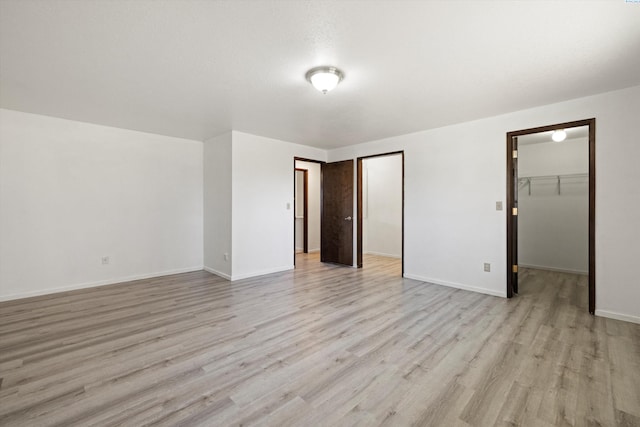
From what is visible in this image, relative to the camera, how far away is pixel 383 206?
7.20 metres

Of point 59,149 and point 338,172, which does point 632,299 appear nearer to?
point 338,172

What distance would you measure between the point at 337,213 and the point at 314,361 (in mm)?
3964

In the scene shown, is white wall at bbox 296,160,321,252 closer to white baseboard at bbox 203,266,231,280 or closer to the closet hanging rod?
white baseboard at bbox 203,266,231,280

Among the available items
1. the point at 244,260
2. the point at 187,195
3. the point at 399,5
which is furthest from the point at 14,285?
the point at 399,5

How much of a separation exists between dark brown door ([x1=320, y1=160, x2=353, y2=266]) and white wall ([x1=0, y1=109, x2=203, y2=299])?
2.54 meters

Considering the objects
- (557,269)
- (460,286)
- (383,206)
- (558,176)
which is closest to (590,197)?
(460,286)

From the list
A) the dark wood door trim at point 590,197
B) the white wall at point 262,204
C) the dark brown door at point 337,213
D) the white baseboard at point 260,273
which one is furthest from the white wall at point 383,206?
the dark wood door trim at point 590,197

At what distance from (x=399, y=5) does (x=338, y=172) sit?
4191mm

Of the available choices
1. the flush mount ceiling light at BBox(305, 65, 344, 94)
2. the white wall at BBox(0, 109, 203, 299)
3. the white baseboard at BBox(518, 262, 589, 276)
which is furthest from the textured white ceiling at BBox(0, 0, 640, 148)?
the white baseboard at BBox(518, 262, 589, 276)

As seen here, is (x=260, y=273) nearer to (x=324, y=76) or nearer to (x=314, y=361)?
(x=314, y=361)

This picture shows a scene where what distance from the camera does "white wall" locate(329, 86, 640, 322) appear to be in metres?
3.02

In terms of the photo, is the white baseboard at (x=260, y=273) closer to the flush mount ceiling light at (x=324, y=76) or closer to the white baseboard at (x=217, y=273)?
the white baseboard at (x=217, y=273)

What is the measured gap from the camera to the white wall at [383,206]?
22.6 ft

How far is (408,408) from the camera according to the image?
1699 mm
